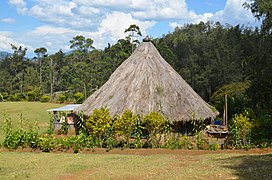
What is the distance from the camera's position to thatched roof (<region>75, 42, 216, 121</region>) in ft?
60.6

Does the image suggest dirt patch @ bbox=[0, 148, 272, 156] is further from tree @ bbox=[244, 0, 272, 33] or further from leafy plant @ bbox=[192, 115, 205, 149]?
tree @ bbox=[244, 0, 272, 33]

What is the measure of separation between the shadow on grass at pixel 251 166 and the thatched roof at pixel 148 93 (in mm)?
5949

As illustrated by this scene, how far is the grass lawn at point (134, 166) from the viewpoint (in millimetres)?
10148

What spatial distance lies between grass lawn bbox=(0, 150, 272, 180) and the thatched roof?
4243 mm

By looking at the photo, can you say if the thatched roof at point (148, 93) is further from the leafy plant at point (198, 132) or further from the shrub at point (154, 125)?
the shrub at point (154, 125)

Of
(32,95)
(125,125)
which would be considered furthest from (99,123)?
(32,95)

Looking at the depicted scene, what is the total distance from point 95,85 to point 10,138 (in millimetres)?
34662

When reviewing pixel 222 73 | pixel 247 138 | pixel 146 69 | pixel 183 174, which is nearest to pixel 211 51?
pixel 222 73

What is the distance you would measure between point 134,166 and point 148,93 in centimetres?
764

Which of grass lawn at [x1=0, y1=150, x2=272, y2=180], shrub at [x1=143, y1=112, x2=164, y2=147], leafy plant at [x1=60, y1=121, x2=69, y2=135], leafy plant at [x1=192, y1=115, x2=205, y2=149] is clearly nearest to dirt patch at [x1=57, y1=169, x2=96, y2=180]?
grass lawn at [x1=0, y1=150, x2=272, y2=180]

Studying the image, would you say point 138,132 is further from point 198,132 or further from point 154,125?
point 198,132

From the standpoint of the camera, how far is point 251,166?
36.1 feet

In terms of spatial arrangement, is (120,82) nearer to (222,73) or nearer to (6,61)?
(222,73)

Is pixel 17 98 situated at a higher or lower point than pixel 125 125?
higher
